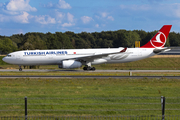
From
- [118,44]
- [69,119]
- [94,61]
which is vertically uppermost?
[118,44]

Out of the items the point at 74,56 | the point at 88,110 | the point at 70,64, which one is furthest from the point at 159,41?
the point at 88,110

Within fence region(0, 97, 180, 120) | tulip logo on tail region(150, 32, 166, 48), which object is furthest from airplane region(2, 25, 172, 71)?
fence region(0, 97, 180, 120)

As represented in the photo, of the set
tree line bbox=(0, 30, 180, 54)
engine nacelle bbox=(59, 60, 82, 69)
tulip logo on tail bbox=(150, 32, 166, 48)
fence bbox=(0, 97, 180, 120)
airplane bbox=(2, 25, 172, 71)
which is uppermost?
tree line bbox=(0, 30, 180, 54)

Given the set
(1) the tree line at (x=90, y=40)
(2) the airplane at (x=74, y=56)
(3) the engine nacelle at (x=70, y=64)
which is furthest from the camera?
(1) the tree line at (x=90, y=40)

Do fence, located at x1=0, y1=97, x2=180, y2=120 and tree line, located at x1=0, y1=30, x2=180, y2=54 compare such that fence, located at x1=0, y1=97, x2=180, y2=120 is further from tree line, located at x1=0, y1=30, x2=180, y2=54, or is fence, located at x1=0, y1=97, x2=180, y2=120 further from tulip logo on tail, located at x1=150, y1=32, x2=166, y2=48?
tree line, located at x1=0, y1=30, x2=180, y2=54

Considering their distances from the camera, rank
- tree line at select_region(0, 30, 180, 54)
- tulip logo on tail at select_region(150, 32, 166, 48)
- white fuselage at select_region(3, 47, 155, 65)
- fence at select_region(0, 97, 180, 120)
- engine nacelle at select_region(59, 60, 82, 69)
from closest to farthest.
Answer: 1. fence at select_region(0, 97, 180, 120)
2. engine nacelle at select_region(59, 60, 82, 69)
3. white fuselage at select_region(3, 47, 155, 65)
4. tulip logo on tail at select_region(150, 32, 166, 48)
5. tree line at select_region(0, 30, 180, 54)

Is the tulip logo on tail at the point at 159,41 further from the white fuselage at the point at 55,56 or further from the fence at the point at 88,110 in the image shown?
the fence at the point at 88,110

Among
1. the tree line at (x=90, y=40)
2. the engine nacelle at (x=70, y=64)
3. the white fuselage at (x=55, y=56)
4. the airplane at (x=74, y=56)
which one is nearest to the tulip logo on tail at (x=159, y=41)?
the airplane at (x=74, y=56)

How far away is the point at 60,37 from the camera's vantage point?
104688 mm

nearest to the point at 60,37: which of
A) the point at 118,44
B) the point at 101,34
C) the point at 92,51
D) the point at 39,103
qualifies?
the point at 118,44

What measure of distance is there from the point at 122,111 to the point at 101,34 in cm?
12943

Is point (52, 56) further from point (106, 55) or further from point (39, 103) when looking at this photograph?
point (39, 103)

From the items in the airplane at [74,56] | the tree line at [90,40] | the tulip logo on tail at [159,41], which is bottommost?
the airplane at [74,56]

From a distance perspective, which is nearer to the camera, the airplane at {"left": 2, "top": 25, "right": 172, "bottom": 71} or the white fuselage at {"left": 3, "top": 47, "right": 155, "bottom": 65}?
the airplane at {"left": 2, "top": 25, "right": 172, "bottom": 71}
